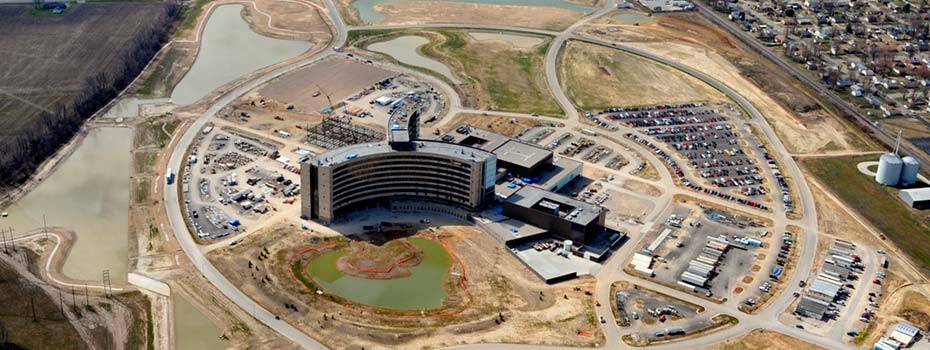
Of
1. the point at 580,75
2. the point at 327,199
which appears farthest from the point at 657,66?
the point at 327,199

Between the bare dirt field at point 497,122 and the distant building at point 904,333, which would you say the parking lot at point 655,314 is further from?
the bare dirt field at point 497,122

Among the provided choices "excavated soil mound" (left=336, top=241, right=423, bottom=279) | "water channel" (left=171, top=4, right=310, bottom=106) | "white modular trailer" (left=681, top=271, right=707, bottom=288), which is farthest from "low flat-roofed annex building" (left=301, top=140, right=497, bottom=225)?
"water channel" (left=171, top=4, right=310, bottom=106)

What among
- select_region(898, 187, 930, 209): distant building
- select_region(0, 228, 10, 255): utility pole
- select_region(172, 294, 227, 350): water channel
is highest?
select_region(898, 187, 930, 209): distant building

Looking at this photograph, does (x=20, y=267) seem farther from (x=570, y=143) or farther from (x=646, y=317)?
(x=570, y=143)

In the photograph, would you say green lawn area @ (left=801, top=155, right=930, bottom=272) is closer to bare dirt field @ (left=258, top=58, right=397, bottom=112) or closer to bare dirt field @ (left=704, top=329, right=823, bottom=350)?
bare dirt field @ (left=704, top=329, right=823, bottom=350)

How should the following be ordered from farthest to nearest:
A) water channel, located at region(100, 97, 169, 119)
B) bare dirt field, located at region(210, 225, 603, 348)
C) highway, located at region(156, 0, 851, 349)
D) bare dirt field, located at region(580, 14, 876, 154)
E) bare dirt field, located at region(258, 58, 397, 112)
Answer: bare dirt field, located at region(258, 58, 397, 112), water channel, located at region(100, 97, 169, 119), bare dirt field, located at region(580, 14, 876, 154), highway, located at region(156, 0, 851, 349), bare dirt field, located at region(210, 225, 603, 348)

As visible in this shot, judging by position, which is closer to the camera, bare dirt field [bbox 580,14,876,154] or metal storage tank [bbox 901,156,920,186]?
metal storage tank [bbox 901,156,920,186]
